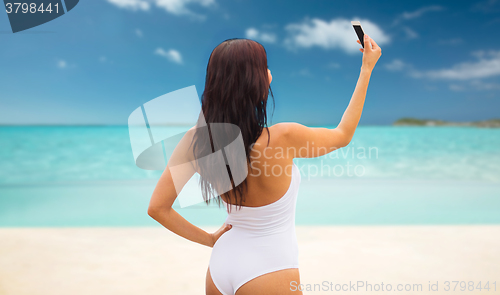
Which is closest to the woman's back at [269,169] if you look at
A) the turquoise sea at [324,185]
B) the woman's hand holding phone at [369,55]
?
the woman's hand holding phone at [369,55]

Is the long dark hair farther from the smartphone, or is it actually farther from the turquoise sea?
the turquoise sea

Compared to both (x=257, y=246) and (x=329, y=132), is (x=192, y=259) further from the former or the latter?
(x=329, y=132)

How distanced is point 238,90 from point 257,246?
1.46 ft

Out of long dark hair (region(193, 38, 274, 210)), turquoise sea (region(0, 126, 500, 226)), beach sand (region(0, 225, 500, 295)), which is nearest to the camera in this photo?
long dark hair (region(193, 38, 274, 210))

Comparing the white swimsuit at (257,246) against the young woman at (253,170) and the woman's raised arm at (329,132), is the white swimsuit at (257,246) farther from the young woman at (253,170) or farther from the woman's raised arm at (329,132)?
the woman's raised arm at (329,132)

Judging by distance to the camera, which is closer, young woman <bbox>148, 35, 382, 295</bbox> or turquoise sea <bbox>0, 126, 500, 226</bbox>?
young woman <bbox>148, 35, 382, 295</bbox>

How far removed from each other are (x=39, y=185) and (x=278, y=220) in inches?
333

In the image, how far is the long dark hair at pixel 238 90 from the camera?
0.76 m

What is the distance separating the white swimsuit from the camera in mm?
843

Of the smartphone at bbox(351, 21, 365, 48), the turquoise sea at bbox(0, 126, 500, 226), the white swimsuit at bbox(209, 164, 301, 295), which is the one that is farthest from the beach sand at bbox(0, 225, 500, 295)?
the smartphone at bbox(351, 21, 365, 48)

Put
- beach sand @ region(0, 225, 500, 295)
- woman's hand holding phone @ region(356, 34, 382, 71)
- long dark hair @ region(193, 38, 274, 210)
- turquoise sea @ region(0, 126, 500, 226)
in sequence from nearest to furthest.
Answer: long dark hair @ region(193, 38, 274, 210) → woman's hand holding phone @ region(356, 34, 382, 71) → beach sand @ region(0, 225, 500, 295) → turquoise sea @ region(0, 126, 500, 226)

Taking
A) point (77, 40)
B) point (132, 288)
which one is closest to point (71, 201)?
point (132, 288)

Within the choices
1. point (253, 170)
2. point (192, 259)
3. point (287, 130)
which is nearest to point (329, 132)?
point (287, 130)

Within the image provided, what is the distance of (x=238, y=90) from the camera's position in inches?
29.7
